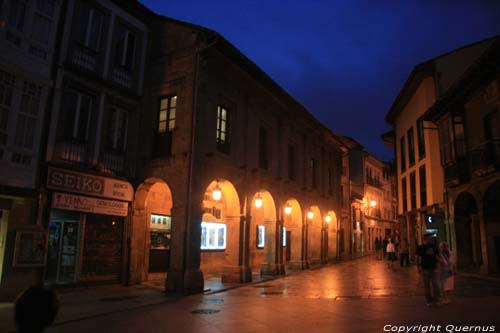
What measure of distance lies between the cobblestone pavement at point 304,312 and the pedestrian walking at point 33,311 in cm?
594

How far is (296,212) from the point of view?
925 inches

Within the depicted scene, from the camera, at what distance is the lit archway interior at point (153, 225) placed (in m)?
15.7

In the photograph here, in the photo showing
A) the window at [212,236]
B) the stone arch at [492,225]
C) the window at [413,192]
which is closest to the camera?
the stone arch at [492,225]

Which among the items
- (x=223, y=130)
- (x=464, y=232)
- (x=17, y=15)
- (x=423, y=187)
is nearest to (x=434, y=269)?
(x=223, y=130)

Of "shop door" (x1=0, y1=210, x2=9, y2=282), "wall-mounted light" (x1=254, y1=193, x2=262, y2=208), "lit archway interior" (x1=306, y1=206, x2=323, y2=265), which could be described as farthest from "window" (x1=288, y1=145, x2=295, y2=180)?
"shop door" (x1=0, y1=210, x2=9, y2=282)

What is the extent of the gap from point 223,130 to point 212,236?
6076 mm

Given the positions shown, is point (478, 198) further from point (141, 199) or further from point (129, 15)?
point (129, 15)

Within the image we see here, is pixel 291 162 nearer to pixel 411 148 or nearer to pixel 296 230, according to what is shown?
pixel 296 230

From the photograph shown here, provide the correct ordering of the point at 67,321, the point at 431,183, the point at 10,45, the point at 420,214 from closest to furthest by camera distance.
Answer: the point at 67,321 < the point at 10,45 < the point at 431,183 < the point at 420,214

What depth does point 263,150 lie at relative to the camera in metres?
20.0

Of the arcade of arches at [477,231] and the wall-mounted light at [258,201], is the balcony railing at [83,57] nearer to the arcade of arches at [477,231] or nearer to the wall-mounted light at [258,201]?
the wall-mounted light at [258,201]

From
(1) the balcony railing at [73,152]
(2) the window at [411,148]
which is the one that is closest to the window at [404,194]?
(2) the window at [411,148]

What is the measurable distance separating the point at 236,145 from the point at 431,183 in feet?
46.1

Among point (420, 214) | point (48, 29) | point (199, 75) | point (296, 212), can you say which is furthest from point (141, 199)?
point (420, 214)
